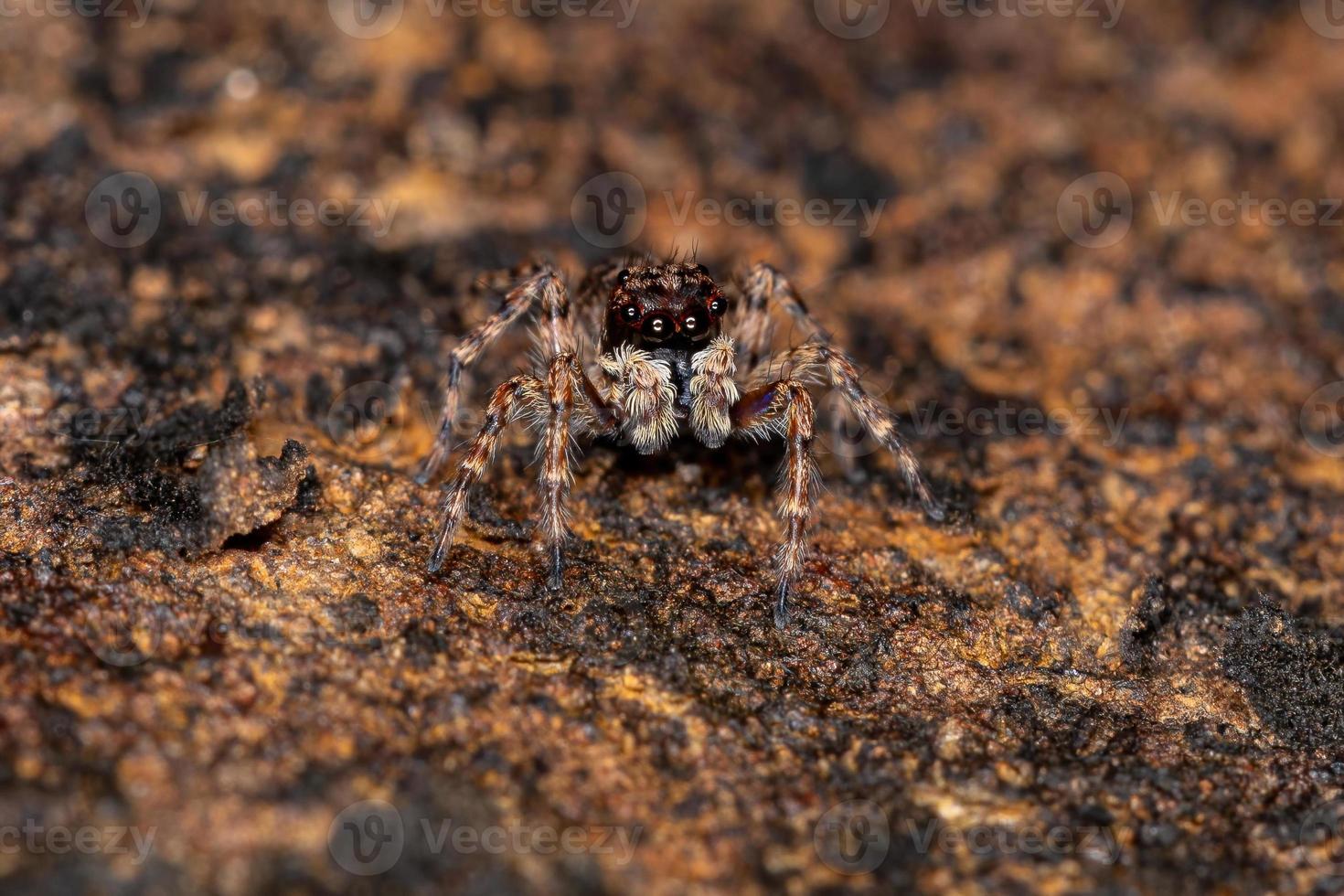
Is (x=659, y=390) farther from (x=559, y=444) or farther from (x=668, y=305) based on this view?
(x=559, y=444)

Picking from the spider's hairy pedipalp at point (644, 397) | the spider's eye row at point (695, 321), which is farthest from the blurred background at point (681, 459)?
the spider's eye row at point (695, 321)

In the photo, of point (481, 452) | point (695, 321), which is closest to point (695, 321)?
point (695, 321)

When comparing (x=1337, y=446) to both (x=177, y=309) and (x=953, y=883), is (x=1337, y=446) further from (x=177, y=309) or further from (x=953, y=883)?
(x=177, y=309)

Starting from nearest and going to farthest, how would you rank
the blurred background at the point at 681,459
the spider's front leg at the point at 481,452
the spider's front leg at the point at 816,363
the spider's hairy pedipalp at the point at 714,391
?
the blurred background at the point at 681,459 < the spider's front leg at the point at 481,452 < the spider's hairy pedipalp at the point at 714,391 < the spider's front leg at the point at 816,363

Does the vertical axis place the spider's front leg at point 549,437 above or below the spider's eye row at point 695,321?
below

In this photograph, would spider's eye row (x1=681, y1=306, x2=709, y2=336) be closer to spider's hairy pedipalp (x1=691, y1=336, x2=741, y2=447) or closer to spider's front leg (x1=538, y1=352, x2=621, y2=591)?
spider's hairy pedipalp (x1=691, y1=336, x2=741, y2=447)

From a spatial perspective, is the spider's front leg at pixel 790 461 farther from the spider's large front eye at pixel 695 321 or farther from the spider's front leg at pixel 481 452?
the spider's front leg at pixel 481 452

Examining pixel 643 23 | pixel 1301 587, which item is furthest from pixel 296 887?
pixel 643 23
